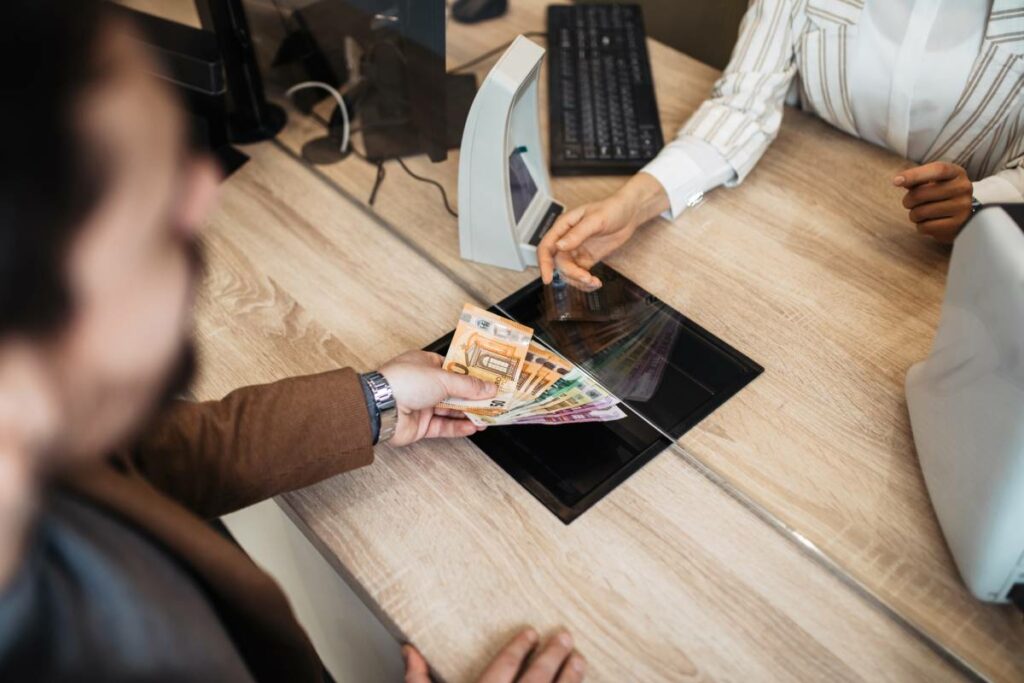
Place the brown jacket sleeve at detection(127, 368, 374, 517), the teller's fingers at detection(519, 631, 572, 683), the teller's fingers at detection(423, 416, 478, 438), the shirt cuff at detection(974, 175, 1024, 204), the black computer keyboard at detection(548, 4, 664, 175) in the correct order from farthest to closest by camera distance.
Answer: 1. the black computer keyboard at detection(548, 4, 664, 175)
2. the shirt cuff at detection(974, 175, 1024, 204)
3. the teller's fingers at detection(423, 416, 478, 438)
4. the brown jacket sleeve at detection(127, 368, 374, 517)
5. the teller's fingers at detection(519, 631, 572, 683)

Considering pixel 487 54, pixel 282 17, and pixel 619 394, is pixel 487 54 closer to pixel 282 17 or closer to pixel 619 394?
pixel 282 17

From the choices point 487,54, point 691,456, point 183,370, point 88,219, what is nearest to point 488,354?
point 691,456

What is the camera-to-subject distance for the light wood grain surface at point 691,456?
810 millimetres

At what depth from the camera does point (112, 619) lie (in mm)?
526

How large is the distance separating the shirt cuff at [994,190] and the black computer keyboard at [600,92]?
487 mm

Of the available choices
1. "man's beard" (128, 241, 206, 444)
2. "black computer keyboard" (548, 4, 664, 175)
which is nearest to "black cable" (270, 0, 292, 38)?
"black computer keyboard" (548, 4, 664, 175)

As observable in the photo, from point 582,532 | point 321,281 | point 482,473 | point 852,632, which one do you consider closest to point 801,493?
point 852,632

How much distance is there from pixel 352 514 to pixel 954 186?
37.5 inches

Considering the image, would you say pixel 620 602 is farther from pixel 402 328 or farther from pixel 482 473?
pixel 402 328

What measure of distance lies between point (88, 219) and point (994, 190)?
3.71 feet

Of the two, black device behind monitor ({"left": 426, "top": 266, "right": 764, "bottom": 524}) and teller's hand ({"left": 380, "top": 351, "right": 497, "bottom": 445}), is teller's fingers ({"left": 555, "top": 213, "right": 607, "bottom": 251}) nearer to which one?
black device behind monitor ({"left": 426, "top": 266, "right": 764, "bottom": 524})

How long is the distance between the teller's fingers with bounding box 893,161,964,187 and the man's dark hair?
1.08m

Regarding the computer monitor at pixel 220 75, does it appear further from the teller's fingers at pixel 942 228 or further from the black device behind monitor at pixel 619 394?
the teller's fingers at pixel 942 228

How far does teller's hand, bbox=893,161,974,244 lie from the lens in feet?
3.69
